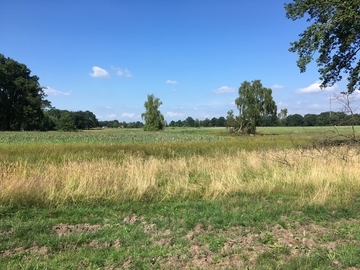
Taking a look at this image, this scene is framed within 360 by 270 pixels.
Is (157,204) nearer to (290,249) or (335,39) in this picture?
(290,249)

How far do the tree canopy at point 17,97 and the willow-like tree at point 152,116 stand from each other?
29642 mm

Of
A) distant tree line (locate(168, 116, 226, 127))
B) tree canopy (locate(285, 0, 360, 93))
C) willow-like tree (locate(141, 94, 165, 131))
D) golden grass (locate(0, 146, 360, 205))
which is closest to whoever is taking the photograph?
golden grass (locate(0, 146, 360, 205))

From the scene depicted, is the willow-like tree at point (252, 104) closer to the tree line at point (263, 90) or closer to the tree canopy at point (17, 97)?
the tree line at point (263, 90)

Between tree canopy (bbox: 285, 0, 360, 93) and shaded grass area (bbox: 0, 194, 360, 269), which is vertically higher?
tree canopy (bbox: 285, 0, 360, 93)

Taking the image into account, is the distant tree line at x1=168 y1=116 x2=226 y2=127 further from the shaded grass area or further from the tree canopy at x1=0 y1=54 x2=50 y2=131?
the shaded grass area

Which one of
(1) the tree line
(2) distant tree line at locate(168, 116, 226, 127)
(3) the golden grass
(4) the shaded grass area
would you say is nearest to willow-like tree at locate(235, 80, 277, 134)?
(1) the tree line

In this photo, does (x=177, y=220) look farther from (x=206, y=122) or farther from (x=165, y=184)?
(x=206, y=122)

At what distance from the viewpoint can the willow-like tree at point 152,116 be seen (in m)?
84.0

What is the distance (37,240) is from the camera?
3764 millimetres

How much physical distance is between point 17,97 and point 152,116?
3685 cm

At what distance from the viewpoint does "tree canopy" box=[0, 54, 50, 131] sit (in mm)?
60312

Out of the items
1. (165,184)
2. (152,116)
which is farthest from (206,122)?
(165,184)

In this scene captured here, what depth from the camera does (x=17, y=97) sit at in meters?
62.3

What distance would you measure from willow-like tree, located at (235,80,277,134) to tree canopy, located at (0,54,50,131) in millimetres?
47151
